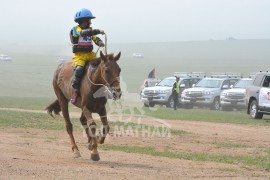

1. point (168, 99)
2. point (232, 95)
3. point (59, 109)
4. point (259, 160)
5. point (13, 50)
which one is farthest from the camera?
point (13, 50)

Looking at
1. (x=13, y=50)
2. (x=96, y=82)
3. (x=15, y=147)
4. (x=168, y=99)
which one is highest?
(x=96, y=82)

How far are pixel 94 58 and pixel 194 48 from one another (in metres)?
175

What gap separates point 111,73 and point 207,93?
91.0ft

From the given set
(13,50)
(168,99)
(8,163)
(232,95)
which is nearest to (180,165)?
(8,163)

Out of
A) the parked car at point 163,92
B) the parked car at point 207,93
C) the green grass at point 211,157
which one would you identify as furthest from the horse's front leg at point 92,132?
the parked car at point 163,92

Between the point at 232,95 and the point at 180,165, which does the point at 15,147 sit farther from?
the point at 232,95

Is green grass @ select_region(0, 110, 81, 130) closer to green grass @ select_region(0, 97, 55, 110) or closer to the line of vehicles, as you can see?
green grass @ select_region(0, 97, 55, 110)

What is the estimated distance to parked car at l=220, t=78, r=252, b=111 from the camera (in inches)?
1522

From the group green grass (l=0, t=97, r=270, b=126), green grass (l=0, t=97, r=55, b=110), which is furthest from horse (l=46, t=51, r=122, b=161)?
green grass (l=0, t=97, r=55, b=110)

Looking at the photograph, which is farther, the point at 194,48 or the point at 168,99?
the point at 194,48

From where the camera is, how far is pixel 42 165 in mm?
12750

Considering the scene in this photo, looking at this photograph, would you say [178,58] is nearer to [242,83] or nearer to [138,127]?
[242,83]

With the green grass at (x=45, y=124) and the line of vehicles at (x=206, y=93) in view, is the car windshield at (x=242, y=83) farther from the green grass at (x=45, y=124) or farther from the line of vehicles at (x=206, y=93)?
the green grass at (x=45, y=124)

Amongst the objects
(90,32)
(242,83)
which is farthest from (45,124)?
(242,83)
